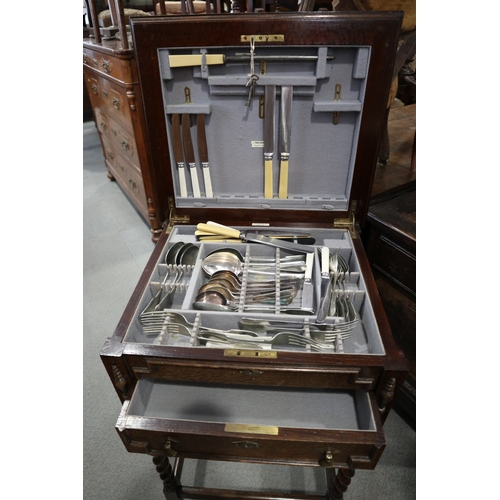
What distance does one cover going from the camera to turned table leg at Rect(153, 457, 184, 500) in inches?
41.5

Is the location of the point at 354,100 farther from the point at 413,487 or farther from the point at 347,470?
the point at 413,487

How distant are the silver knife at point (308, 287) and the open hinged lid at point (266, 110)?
0.58 ft

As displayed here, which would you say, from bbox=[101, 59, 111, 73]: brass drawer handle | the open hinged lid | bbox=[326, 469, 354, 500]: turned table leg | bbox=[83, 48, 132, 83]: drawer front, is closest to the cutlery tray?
the open hinged lid

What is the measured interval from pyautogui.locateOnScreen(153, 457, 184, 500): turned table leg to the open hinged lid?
82 centimetres

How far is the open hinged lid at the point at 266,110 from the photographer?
3.29 feet

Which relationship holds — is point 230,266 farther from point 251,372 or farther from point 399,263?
point 399,263

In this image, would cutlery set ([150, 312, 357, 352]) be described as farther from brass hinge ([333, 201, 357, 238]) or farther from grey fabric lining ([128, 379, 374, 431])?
brass hinge ([333, 201, 357, 238])

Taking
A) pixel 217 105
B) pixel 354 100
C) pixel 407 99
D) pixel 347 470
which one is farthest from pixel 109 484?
pixel 407 99

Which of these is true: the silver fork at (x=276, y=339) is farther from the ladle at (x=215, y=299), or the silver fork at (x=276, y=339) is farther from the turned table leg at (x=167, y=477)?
the turned table leg at (x=167, y=477)

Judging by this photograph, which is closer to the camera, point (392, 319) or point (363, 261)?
point (363, 261)

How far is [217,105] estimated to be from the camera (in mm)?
1201

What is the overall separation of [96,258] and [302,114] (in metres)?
1.92

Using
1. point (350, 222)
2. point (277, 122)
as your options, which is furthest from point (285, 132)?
point (350, 222)

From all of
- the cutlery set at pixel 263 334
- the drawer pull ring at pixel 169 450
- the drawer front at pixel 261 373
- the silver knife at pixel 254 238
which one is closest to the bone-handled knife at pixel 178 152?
the silver knife at pixel 254 238
